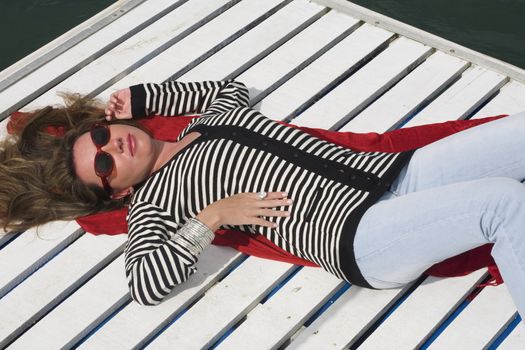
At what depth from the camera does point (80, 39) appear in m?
5.30

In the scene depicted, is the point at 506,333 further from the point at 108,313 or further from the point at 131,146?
the point at 131,146

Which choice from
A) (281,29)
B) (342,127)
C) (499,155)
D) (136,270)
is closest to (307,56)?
(281,29)

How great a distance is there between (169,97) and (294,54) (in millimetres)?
994

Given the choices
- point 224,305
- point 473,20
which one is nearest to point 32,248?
point 224,305

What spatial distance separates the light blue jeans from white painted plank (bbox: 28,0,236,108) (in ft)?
7.10

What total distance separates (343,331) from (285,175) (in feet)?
2.64

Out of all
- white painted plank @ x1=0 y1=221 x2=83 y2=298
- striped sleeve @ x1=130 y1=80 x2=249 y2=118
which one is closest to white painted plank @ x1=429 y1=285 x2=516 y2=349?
striped sleeve @ x1=130 y1=80 x2=249 y2=118

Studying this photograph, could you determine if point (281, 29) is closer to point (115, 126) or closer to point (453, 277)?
point (115, 126)

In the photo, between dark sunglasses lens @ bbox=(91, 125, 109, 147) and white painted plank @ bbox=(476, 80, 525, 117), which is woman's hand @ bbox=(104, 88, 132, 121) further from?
white painted plank @ bbox=(476, 80, 525, 117)

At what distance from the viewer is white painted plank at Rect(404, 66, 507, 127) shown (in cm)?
466

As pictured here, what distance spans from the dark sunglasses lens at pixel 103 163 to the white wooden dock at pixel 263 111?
1.55 ft

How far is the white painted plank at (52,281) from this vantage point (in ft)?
12.6

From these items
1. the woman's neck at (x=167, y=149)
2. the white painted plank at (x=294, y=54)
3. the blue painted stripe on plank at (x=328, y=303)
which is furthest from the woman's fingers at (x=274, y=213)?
the white painted plank at (x=294, y=54)

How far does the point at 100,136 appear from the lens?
152 inches
